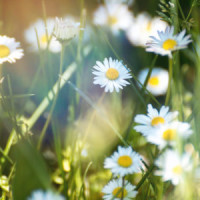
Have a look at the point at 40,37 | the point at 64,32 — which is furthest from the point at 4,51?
the point at 40,37

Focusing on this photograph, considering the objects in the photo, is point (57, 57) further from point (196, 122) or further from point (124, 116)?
point (196, 122)

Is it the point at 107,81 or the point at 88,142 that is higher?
the point at 107,81

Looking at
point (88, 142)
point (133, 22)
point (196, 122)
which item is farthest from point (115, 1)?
point (196, 122)

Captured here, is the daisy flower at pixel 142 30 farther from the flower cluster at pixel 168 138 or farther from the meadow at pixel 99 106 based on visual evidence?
the flower cluster at pixel 168 138

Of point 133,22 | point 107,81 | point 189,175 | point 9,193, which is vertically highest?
point 133,22

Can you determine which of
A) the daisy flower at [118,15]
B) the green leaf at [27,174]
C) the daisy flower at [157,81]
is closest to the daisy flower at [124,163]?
the green leaf at [27,174]

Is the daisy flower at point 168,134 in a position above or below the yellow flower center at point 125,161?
above
